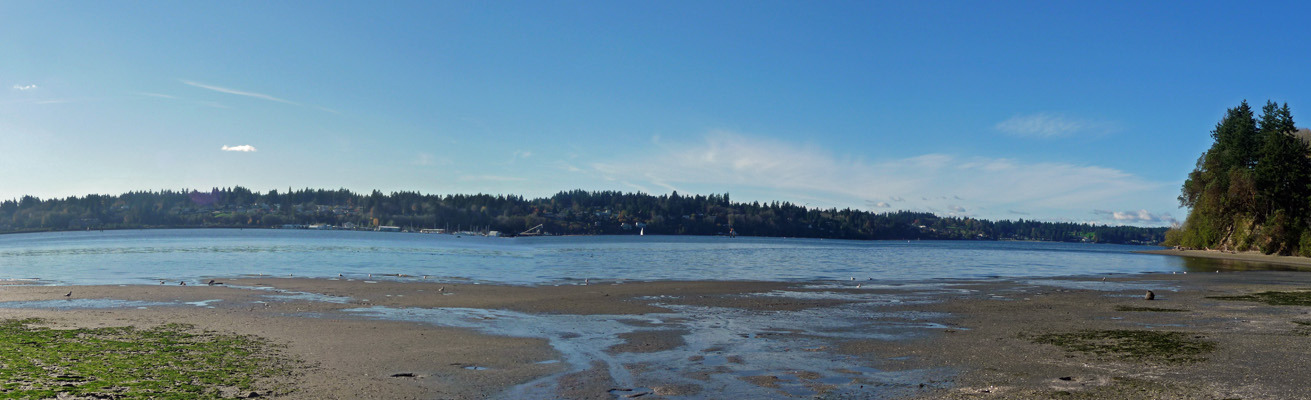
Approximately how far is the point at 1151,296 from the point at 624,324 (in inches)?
850

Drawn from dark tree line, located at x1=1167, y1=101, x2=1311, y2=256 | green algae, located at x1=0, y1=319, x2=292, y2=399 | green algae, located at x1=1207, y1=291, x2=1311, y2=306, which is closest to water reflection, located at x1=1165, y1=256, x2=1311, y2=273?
dark tree line, located at x1=1167, y1=101, x2=1311, y2=256

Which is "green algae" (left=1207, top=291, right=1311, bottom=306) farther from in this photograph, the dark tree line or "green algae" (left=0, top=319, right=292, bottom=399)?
the dark tree line

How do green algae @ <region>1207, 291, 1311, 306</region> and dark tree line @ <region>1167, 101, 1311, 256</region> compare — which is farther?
dark tree line @ <region>1167, 101, 1311, 256</region>

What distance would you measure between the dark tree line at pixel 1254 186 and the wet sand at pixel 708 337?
6120cm

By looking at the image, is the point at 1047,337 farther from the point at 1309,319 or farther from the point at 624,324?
the point at 624,324

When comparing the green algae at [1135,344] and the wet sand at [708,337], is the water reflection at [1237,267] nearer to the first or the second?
the wet sand at [708,337]

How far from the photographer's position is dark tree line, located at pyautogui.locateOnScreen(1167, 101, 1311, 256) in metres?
76.9

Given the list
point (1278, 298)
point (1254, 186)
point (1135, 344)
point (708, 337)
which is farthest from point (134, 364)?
point (1254, 186)

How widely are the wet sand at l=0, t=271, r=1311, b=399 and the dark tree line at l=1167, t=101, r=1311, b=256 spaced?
201 feet

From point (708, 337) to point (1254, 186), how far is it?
290 ft

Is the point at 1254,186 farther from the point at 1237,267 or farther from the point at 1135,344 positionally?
the point at 1135,344

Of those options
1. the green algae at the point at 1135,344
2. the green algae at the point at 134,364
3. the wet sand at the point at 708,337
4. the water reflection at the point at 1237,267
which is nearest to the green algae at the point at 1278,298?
the wet sand at the point at 708,337

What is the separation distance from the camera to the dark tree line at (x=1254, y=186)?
7694 centimetres

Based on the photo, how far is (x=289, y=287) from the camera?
32.2 m
